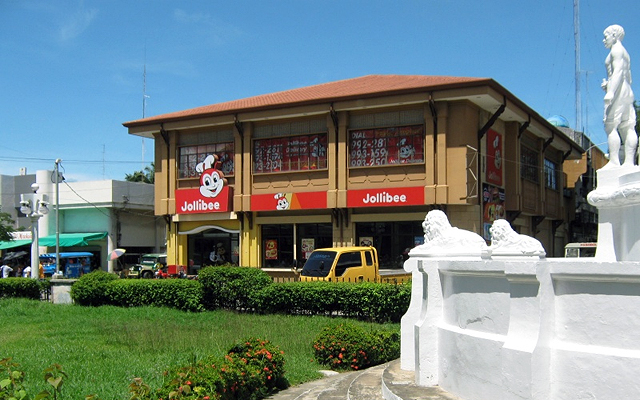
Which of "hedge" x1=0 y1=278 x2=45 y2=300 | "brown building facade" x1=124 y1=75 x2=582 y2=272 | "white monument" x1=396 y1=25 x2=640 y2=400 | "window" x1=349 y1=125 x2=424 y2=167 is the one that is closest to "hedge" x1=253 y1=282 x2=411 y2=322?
"white monument" x1=396 y1=25 x2=640 y2=400

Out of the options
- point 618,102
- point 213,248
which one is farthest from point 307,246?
point 618,102

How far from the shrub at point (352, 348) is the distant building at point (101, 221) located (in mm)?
28893

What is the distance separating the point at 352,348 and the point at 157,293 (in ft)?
34.8

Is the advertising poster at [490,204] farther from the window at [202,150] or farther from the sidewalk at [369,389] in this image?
the sidewalk at [369,389]

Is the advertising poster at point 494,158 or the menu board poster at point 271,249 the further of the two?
the menu board poster at point 271,249

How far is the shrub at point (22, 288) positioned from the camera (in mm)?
23594

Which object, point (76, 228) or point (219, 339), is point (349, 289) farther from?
point (76, 228)

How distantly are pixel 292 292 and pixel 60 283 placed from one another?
1004 cm

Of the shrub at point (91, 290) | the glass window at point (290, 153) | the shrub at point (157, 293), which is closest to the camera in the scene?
the shrub at point (157, 293)

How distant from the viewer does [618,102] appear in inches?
281

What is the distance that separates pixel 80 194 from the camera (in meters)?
40.0

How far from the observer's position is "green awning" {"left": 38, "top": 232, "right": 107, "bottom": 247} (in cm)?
3797

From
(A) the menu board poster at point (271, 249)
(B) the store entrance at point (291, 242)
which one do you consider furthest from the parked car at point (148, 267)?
(B) the store entrance at point (291, 242)

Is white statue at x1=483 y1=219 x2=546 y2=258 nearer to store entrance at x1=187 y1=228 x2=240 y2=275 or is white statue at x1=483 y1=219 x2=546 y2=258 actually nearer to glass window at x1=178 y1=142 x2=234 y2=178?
glass window at x1=178 y1=142 x2=234 y2=178
